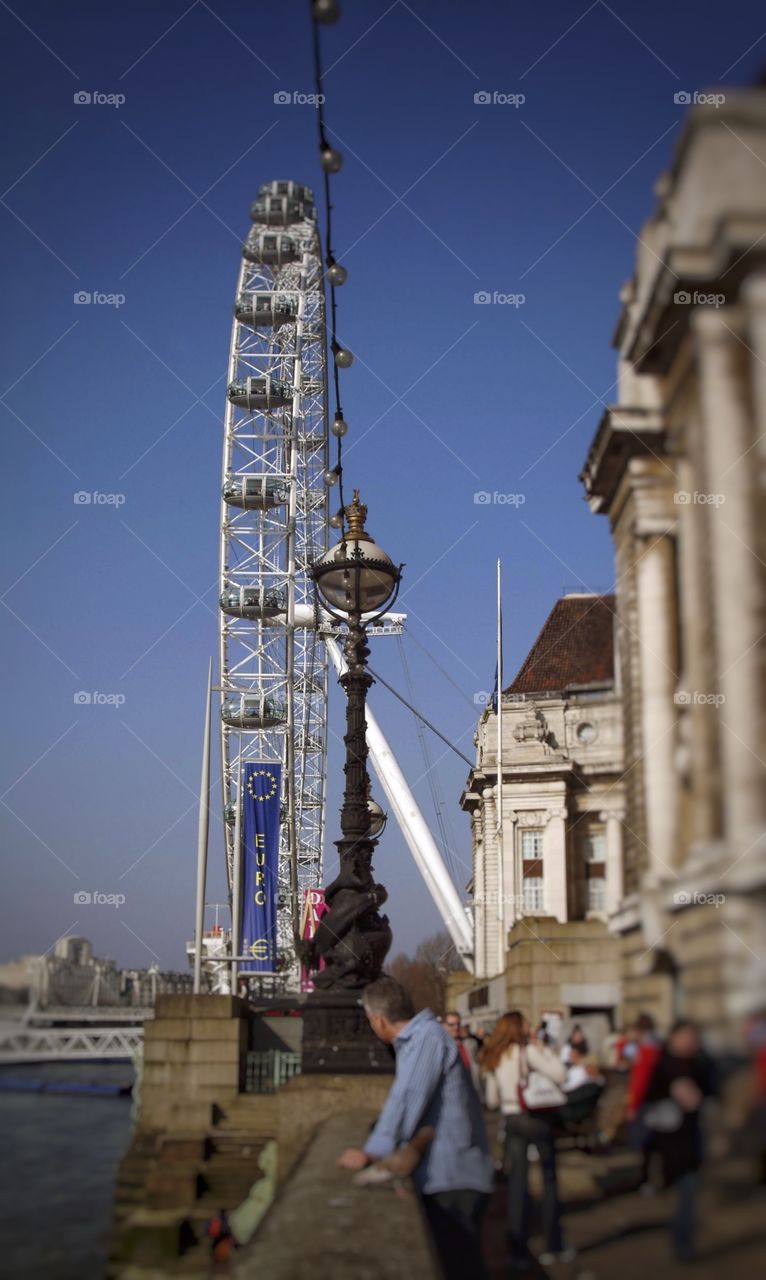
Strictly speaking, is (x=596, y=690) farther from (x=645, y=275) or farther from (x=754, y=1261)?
(x=754, y=1261)

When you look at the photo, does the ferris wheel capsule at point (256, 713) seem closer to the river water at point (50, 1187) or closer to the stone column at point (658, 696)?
the river water at point (50, 1187)

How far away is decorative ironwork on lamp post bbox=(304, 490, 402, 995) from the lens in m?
12.9

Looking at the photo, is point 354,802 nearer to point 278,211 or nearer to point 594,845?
point 594,845

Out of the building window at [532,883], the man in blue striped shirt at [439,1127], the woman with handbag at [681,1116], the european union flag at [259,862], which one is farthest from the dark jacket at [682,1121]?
the european union flag at [259,862]

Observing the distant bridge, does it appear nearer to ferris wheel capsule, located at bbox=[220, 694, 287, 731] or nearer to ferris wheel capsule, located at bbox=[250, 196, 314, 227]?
ferris wheel capsule, located at bbox=[250, 196, 314, 227]

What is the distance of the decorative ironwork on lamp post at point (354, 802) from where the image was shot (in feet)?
42.5

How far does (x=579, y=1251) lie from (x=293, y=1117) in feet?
27.8

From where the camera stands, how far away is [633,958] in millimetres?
2900

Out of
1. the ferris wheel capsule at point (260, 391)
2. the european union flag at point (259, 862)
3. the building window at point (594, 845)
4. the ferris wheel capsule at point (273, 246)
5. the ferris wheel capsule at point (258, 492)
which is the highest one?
the ferris wheel capsule at point (273, 246)

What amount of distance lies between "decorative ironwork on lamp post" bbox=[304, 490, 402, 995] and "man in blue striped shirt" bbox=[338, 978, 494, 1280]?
7453 mm

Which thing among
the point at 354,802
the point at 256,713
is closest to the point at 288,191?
the point at 256,713

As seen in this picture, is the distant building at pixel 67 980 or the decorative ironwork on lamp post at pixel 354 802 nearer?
the distant building at pixel 67 980

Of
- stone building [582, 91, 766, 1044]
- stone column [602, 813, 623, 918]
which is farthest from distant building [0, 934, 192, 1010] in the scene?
stone building [582, 91, 766, 1044]

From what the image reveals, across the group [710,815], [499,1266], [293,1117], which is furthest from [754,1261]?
[293,1117]
